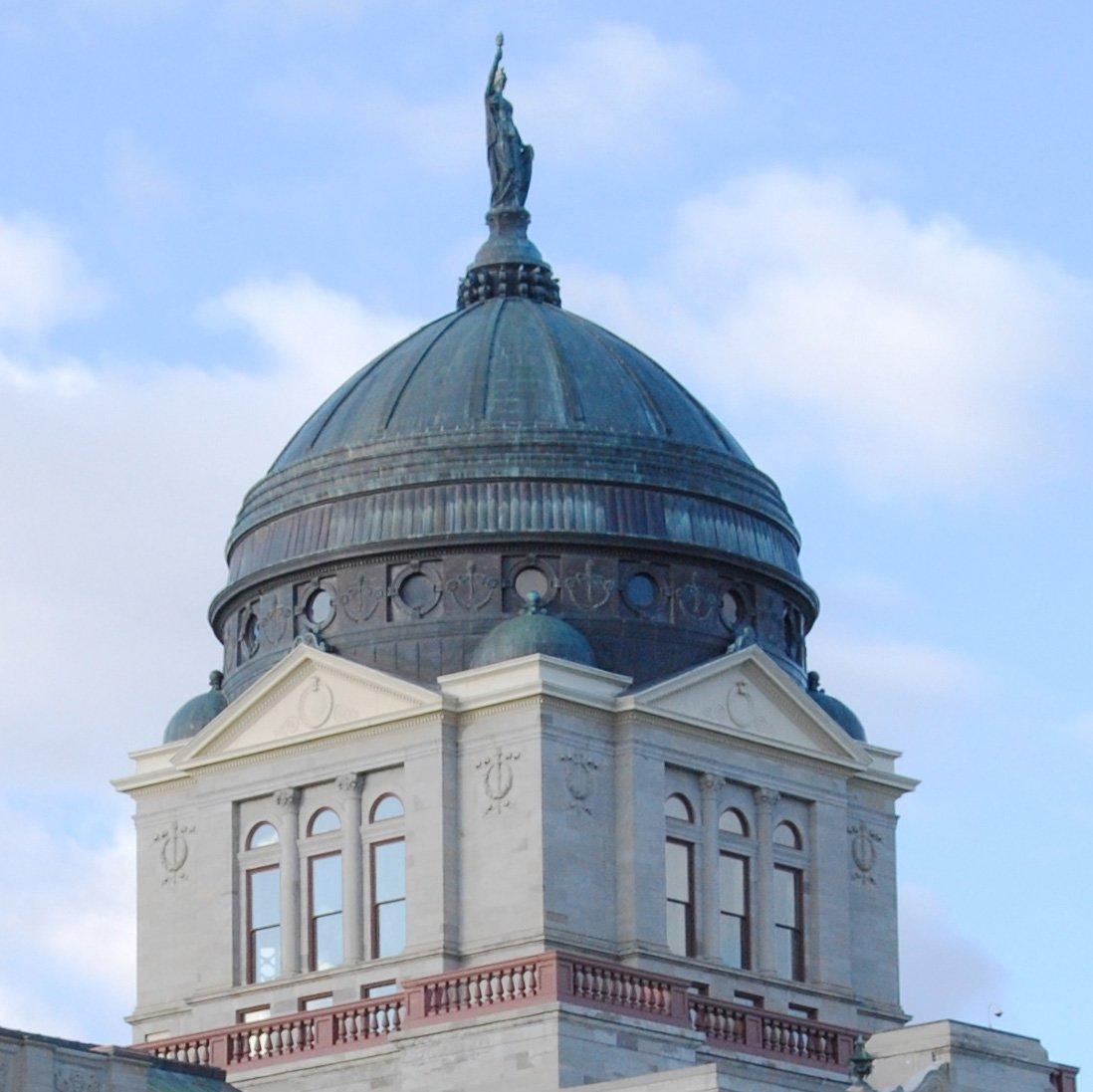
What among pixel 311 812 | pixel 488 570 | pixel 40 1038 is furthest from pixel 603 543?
pixel 40 1038

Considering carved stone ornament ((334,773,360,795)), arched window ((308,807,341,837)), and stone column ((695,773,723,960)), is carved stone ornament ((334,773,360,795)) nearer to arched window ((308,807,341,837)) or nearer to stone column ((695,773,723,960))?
arched window ((308,807,341,837))

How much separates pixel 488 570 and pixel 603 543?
240 cm

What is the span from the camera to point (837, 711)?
3642 inches

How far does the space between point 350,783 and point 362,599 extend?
4.12 meters

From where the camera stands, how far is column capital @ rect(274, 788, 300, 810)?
3469 inches

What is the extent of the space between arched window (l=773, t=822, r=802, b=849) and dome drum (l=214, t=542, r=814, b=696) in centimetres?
378

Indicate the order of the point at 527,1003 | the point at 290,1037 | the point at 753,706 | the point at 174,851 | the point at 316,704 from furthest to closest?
1. the point at 174,851
2. the point at 753,706
3. the point at 316,704
4. the point at 290,1037
5. the point at 527,1003

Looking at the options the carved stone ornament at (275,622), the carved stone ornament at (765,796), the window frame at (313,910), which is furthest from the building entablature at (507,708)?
the window frame at (313,910)

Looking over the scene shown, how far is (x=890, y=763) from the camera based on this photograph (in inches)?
3652

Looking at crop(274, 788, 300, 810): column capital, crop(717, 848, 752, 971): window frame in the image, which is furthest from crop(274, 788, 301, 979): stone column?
crop(717, 848, 752, 971): window frame

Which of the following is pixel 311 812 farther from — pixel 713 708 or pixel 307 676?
pixel 713 708

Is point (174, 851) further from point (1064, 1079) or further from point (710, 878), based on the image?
point (1064, 1079)

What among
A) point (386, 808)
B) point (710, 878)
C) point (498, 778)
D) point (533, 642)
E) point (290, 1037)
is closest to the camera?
point (290, 1037)

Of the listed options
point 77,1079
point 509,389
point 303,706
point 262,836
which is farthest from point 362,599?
point 77,1079
